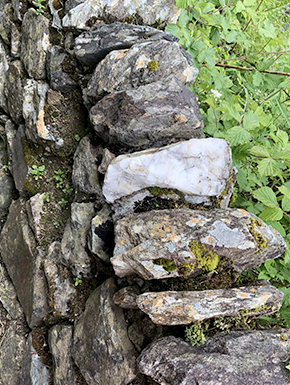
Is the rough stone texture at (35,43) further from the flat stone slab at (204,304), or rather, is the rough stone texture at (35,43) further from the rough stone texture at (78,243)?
the flat stone slab at (204,304)

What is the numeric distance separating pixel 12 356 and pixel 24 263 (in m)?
1.37

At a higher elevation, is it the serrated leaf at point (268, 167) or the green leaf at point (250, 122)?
the green leaf at point (250, 122)

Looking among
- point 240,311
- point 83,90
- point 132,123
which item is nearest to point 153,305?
point 240,311

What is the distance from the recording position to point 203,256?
9.04ft

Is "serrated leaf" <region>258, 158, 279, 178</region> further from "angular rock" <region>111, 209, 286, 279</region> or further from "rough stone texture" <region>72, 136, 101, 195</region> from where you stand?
"rough stone texture" <region>72, 136, 101, 195</region>

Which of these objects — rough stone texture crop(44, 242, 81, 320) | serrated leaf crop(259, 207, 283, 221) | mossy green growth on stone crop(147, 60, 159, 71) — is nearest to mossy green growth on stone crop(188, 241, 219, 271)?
serrated leaf crop(259, 207, 283, 221)

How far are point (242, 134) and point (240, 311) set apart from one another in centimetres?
194

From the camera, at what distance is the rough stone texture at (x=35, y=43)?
13.9 feet

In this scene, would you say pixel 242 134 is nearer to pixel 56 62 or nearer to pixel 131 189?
pixel 131 189

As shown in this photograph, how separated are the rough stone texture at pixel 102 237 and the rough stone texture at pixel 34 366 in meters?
1.70

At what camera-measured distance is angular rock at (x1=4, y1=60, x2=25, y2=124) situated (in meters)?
4.60

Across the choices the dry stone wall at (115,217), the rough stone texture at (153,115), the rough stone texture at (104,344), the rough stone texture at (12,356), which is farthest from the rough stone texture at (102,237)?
the rough stone texture at (12,356)

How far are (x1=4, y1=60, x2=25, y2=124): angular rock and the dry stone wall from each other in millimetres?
35

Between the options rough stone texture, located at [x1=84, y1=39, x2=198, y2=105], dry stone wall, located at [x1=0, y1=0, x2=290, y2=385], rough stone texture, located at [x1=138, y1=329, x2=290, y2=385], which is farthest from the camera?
rough stone texture, located at [x1=84, y1=39, x2=198, y2=105]
